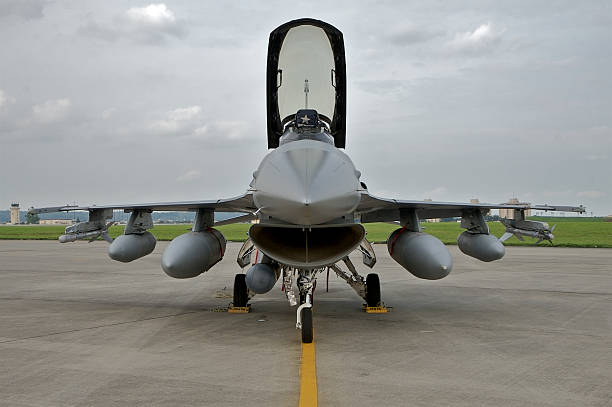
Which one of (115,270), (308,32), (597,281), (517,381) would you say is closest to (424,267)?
(517,381)

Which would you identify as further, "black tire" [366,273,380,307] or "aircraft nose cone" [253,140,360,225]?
"black tire" [366,273,380,307]

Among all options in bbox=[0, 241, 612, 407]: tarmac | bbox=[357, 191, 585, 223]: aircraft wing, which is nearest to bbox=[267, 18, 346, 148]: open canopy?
bbox=[357, 191, 585, 223]: aircraft wing

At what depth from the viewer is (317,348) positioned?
5914mm

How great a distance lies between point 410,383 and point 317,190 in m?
1.99

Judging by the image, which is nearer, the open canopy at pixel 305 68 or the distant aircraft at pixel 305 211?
the distant aircraft at pixel 305 211

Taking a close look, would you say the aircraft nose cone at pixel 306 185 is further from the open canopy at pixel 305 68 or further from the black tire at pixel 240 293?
the black tire at pixel 240 293

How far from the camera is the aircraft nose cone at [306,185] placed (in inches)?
191

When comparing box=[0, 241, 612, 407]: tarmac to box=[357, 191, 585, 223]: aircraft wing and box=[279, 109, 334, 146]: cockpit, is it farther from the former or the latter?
box=[279, 109, 334, 146]: cockpit

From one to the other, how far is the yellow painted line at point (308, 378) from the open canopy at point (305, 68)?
4.01m

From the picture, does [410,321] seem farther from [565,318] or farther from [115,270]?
[115,270]

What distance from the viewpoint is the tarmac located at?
4180 mm

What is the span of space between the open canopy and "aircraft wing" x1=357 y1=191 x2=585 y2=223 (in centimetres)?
185

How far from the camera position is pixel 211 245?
794 cm

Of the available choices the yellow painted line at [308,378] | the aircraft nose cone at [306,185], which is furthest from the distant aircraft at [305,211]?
the yellow painted line at [308,378]
